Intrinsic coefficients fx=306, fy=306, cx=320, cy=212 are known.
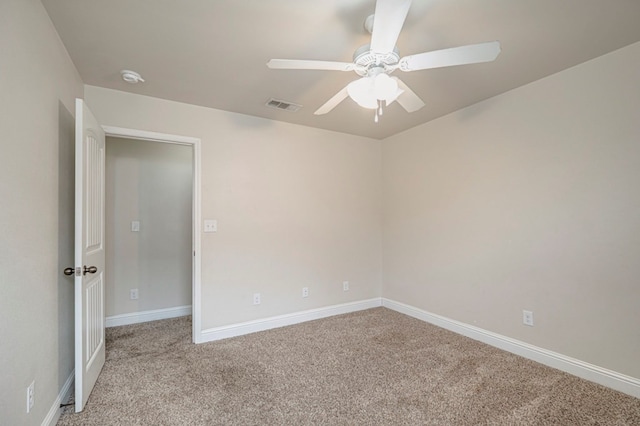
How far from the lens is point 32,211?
1594 millimetres

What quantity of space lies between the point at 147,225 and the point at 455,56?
3.61m

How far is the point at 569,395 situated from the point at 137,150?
15.1ft

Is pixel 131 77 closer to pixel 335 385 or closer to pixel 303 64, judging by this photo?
pixel 303 64

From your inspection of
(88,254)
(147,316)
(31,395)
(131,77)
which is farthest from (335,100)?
(147,316)

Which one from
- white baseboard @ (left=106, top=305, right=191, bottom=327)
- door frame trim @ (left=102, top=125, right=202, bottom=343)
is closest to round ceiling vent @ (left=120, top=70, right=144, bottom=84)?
door frame trim @ (left=102, top=125, right=202, bottom=343)

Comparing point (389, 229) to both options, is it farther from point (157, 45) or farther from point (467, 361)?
point (157, 45)

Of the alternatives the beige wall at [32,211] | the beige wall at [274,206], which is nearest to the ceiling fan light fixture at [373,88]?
the beige wall at [32,211]

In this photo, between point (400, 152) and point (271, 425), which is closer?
point (271, 425)

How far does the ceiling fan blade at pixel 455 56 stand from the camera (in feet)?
4.60

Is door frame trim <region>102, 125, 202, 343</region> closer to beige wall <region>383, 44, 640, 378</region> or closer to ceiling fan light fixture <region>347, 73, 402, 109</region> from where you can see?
ceiling fan light fixture <region>347, 73, 402, 109</region>

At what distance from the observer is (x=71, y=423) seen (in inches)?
71.6

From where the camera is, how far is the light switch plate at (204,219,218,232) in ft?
10.2

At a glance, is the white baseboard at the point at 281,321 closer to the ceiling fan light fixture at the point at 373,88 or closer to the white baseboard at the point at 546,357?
the white baseboard at the point at 546,357

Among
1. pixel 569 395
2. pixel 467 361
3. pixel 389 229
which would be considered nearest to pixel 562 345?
pixel 569 395
